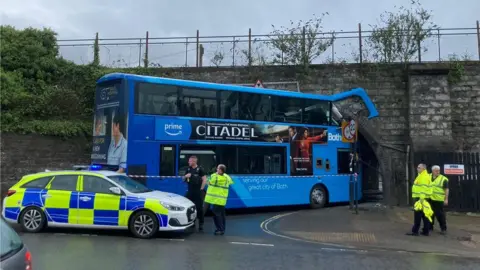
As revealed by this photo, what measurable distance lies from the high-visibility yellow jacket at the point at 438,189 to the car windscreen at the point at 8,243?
935 centimetres

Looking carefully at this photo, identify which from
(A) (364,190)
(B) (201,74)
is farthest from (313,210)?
(B) (201,74)

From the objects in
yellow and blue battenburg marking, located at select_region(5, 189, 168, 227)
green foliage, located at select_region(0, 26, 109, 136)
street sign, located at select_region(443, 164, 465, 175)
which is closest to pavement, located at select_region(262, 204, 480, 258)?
A: street sign, located at select_region(443, 164, 465, 175)

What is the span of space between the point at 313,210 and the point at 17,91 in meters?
12.7

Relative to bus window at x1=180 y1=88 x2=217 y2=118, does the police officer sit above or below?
below

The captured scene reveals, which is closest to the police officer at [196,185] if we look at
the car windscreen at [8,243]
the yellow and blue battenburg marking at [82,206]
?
the yellow and blue battenburg marking at [82,206]

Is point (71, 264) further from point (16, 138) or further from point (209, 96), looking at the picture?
point (16, 138)

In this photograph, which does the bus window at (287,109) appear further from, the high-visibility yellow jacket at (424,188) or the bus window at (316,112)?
the high-visibility yellow jacket at (424,188)

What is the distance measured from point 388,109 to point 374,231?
8621mm

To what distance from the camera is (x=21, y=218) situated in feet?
31.6

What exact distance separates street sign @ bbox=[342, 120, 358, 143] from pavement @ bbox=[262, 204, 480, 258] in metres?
2.48

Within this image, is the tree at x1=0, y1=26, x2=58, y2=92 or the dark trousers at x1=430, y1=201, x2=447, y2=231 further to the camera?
the tree at x1=0, y1=26, x2=58, y2=92

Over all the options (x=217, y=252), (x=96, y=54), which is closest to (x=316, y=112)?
(x=217, y=252)

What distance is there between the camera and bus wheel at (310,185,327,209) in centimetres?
1516

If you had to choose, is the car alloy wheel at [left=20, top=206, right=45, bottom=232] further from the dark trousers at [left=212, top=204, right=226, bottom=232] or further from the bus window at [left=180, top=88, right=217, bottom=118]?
the bus window at [left=180, top=88, right=217, bottom=118]
